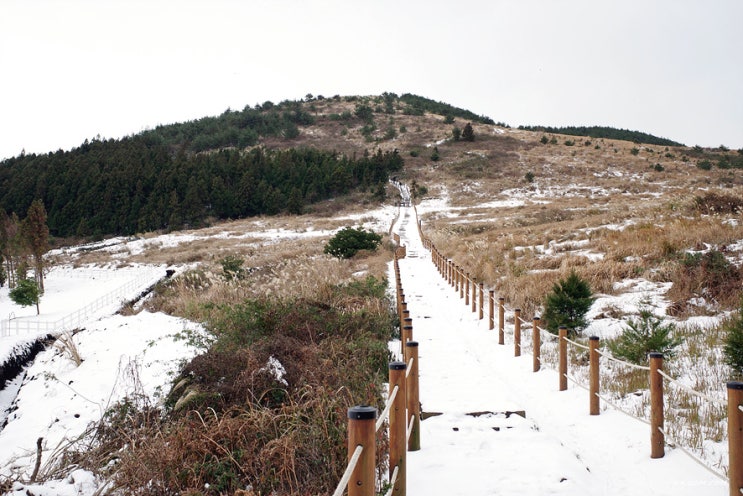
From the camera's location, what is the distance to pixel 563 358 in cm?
710

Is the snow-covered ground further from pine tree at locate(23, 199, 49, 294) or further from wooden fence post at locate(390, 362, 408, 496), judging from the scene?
pine tree at locate(23, 199, 49, 294)

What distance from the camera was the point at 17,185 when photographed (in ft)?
247

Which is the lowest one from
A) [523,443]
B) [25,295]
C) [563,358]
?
[25,295]

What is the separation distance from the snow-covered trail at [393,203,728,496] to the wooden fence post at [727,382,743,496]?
55cm

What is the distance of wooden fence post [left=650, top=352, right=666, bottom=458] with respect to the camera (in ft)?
16.0

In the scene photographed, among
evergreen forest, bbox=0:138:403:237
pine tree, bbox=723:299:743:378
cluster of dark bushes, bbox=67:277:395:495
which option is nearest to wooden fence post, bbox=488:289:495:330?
cluster of dark bushes, bbox=67:277:395:495

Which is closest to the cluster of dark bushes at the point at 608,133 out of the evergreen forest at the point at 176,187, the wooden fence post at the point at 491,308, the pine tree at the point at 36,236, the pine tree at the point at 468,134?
the pine tree at the point at 468,134

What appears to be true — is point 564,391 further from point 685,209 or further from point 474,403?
point 685,209

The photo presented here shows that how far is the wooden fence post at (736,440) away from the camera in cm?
368

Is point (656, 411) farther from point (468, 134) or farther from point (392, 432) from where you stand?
point (468, 134)

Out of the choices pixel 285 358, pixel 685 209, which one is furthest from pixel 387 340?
pixel 685 209

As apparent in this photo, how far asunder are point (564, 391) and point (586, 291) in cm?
350

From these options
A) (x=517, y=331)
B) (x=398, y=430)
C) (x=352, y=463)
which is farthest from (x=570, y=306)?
(x=352, y=463)

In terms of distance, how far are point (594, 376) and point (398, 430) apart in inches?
130
